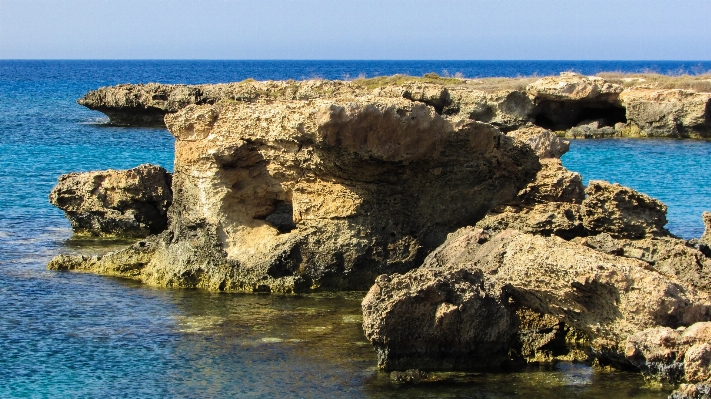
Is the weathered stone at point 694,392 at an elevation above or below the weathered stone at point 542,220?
below

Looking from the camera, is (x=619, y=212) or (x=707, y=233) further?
(x=707, y=233)

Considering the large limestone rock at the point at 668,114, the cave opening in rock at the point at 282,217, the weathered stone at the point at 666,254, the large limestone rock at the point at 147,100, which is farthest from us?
the large limestone rock at the point at 147,100

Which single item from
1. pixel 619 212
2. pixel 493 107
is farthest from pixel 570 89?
pixel 619 212

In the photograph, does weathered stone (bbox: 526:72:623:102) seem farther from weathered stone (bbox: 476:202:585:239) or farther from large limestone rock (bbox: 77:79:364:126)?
weathered stone (bbox: 476:202:585:239)

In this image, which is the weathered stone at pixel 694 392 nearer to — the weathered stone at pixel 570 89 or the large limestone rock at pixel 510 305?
the large limestone rock at pixel 510 305

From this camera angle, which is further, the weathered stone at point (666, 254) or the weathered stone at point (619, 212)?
the weathered stone at point (619, 212)

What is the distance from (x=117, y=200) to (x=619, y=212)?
10.1 metres

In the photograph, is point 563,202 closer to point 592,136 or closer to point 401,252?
point 401,252

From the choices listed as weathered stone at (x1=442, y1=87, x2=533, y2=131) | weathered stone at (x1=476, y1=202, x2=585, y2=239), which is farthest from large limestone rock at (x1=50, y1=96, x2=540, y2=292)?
weathered stone at (x1=442, y1=87, x2=533, y2=131)

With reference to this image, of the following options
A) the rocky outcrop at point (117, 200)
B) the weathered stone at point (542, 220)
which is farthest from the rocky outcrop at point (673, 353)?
the rocky outcrop at point (117, 200)

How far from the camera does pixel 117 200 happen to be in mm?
19094

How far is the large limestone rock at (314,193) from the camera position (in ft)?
46.8

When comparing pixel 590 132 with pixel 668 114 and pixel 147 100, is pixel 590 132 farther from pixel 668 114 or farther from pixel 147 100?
pixel 147 100

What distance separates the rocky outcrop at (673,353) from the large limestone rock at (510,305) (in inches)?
9.6
